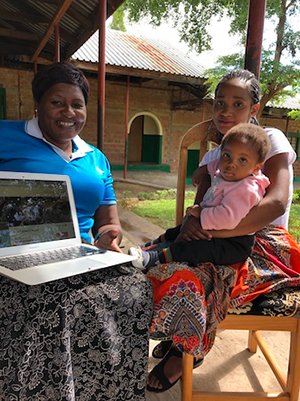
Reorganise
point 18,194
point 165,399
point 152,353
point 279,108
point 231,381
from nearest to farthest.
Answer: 1. point 18,194
2. point 165,399
3. point 231,381
4. point 152,353
5. point 279,108

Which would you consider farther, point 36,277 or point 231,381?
point 231,381

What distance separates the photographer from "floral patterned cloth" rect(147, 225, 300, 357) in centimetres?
131

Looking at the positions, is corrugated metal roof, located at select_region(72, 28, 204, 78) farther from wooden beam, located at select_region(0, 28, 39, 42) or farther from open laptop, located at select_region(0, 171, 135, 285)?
open laptop, located at select_region(0, 171, 135, 285)

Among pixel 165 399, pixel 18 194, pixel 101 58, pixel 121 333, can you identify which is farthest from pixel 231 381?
pixel 101 58

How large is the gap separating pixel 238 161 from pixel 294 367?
0.99 meters

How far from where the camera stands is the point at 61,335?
43.1 inches

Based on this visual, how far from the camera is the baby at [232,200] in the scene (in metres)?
1.43

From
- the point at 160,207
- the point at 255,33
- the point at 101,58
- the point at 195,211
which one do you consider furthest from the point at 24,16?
the point at 195,211

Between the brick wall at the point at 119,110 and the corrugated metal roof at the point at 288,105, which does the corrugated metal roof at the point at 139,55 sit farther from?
the corrugated metal roof at the point at 288,105

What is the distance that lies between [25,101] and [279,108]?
351 inches

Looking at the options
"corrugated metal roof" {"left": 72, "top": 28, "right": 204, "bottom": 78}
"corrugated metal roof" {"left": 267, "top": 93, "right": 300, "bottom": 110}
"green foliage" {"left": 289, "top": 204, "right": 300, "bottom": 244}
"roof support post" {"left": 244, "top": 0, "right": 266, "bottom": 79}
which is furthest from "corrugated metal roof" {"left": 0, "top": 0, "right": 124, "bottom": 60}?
"corrugated metal roof" {"left": 267, "top": 93, "right": 300, "bottom": 110}

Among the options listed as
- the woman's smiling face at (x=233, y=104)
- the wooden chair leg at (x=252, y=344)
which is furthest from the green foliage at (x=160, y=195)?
the woman's smiling face at (x=233, y=104)

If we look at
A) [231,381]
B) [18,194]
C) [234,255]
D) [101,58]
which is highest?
[101,58]

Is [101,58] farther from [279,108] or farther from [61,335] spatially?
[279,108]
